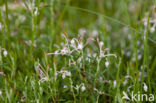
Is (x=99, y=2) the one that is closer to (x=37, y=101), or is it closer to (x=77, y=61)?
(x=77, y=61)

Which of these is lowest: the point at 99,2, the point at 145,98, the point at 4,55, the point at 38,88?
the point at 145,98

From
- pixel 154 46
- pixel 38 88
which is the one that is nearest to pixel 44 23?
pixel 154 46

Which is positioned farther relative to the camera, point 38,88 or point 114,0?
point 114,0

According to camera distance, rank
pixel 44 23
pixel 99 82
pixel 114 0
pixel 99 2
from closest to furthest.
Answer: pixel 99 82, pixel 44 23, pixel 99 2, pixel 114 0

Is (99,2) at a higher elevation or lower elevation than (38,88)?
higher

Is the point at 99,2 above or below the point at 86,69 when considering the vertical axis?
above

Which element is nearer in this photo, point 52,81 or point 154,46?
point 52,81

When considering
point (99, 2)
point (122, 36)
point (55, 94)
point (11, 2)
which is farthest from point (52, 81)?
point (11, 2)

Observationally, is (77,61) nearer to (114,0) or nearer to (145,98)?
(145,98)

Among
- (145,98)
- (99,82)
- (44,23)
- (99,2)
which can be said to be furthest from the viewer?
(99,2)
